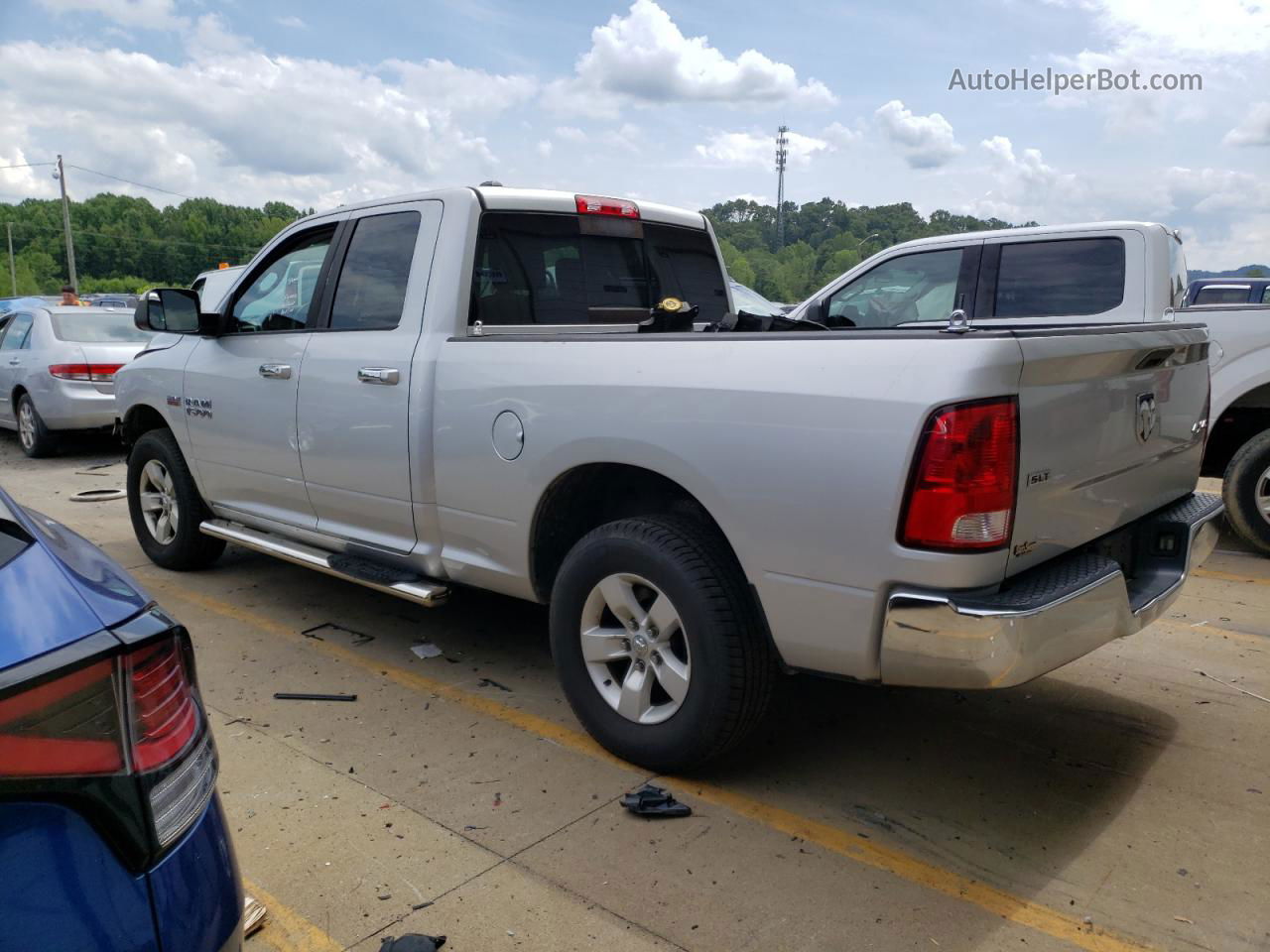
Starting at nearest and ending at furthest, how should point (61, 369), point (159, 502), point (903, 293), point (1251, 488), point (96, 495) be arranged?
point (159, 502)
point (1251, 488)
point (903, 293)
point (96, 495)
point (61, 369)

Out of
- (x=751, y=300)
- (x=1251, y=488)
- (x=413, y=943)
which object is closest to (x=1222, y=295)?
(x=751, y=300)

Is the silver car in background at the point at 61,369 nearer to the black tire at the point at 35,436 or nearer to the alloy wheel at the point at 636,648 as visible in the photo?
the black tire at the point at 35,436

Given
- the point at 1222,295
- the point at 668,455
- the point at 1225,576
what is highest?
the point at 1222,295

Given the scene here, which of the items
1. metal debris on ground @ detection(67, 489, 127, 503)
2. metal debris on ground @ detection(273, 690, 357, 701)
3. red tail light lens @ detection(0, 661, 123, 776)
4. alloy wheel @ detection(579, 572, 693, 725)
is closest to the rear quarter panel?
alloy wheel @ detection(579, 572, 693, 725)

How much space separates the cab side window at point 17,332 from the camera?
1094 cm

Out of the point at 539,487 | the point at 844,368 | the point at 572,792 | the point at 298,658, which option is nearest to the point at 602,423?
the point at 539,487

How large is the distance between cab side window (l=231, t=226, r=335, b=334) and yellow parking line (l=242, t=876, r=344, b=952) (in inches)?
109

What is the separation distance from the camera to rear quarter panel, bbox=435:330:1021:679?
2.52 meters

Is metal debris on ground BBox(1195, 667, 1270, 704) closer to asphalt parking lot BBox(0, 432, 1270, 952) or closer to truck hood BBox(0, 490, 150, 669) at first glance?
asphalt parking lot BBox(0, 432, 1270, 952)

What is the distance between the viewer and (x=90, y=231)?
87938mm

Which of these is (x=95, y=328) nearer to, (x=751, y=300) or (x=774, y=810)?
(x=751, y=300)

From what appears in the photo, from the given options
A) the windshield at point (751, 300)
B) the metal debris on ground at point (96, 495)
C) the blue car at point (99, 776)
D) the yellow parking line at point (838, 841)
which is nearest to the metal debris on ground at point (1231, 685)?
the yellow parking line at point (838, 841)

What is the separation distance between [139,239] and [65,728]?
323ft

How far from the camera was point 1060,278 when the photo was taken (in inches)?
234
